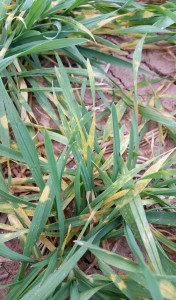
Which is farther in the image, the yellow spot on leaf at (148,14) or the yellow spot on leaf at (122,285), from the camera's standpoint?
the yellow spot on leaf at (148,14)

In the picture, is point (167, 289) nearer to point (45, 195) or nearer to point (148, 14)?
point (45, 195)

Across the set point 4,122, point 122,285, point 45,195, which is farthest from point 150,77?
point 122,285

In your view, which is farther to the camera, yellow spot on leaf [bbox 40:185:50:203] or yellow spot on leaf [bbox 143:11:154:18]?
yellow spot on leaf [bbox 143:11:154:18]

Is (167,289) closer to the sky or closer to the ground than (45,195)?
closer to the ground

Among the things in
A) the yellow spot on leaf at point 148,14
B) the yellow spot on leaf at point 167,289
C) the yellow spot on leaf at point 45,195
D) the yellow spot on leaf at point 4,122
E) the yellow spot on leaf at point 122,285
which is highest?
the yellow spot on leaf at point 4,122

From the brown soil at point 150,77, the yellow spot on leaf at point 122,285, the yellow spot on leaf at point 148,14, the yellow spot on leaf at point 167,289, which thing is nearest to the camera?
the yellow spot on leaf at point 167,289

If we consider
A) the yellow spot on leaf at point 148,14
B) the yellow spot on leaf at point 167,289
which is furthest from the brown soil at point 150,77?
the yellow spot on leaf at point 167,289

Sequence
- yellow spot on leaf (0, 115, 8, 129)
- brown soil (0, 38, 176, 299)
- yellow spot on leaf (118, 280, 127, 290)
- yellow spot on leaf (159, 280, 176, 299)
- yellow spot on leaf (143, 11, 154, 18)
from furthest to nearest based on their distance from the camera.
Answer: yellow spot on leaf (143, 11, 154, 18)
brown soil (0, 38, 176, 299)
yellow spot on leaf (0, 115, 8, 129)
yellow spot on leaf (118, 280, 127, 290)
yellow spot on leaf (159, 280, 176, 299)

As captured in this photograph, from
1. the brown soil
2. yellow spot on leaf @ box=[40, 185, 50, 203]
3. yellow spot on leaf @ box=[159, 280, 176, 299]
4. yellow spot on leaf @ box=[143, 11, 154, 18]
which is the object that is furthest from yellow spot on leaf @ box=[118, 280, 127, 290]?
yellow spot on leaf @ box=[143, 11, 154, 18]

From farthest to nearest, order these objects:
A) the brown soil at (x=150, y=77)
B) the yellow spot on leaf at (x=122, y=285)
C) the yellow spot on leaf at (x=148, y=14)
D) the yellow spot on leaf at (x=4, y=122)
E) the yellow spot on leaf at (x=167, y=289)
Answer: the yellow spot on leaf at (x=148, y=14) < the brown soil at (x=150, y=77) < the yellow spot on leaf at (x=4, y=122) < the yellow spot on leaf at (x=122, y=285) < the yellow spot on leaf at (x=167, y=289)

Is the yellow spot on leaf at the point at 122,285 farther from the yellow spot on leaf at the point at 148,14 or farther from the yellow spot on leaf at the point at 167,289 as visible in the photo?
the yellow spot on leaf at the point at 148,14

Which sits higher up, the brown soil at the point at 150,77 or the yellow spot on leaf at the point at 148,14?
the yellow spot on leaf at the point at 148,14

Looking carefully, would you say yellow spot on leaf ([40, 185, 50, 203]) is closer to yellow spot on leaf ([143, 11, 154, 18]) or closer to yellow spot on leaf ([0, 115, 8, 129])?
yellow spot on leaf ([0, 115, 8, 129])
